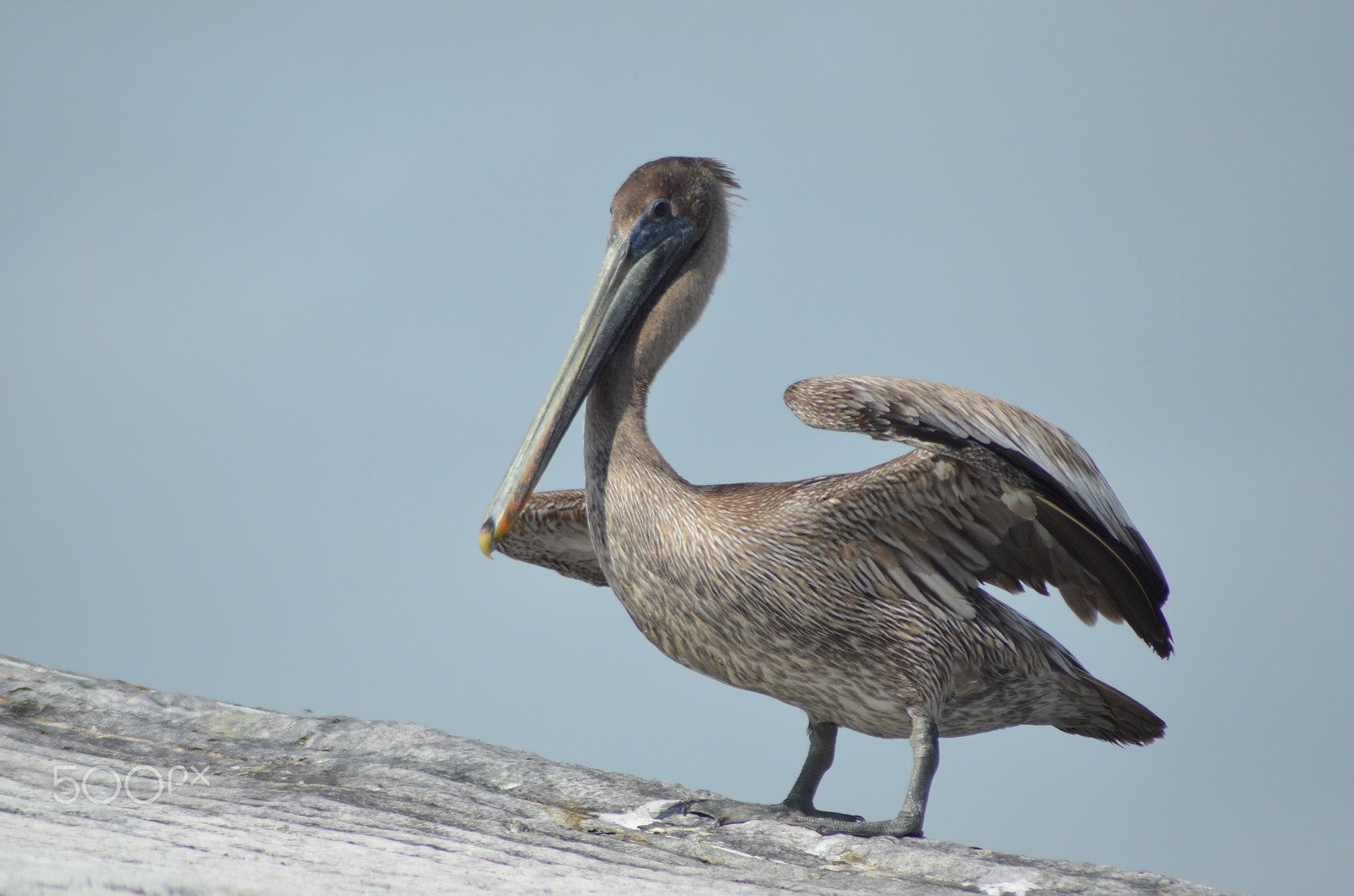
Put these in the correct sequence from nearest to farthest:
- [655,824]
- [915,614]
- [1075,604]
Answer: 1. [655,824]
2. [915,614]
3. [1075,604]

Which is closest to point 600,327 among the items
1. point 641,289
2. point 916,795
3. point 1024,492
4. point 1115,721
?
point 641,289

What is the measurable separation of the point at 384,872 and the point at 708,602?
193 centimetres

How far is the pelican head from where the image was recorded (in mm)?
5012

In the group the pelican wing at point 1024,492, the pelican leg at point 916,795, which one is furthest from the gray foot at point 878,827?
the pelican wing at point 1024,492

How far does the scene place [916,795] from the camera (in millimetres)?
4055

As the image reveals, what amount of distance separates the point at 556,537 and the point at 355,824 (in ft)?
8.67

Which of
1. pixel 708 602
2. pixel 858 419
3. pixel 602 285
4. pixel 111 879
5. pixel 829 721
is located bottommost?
pixel 111 879

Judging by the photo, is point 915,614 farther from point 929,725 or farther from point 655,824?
point 655,824

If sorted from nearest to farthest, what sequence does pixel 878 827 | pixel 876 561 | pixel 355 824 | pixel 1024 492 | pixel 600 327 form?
pixel 355 824
pixel 878 827
pixel 1024 492
pixel 876 561
pixel 600 327

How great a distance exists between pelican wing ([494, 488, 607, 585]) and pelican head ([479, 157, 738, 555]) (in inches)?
21.9

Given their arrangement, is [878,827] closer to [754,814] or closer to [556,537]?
[754,814]

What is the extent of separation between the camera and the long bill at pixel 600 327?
4.98 metres

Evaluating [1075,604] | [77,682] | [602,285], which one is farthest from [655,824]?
[77,682]

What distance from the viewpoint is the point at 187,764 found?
13.4 feet
